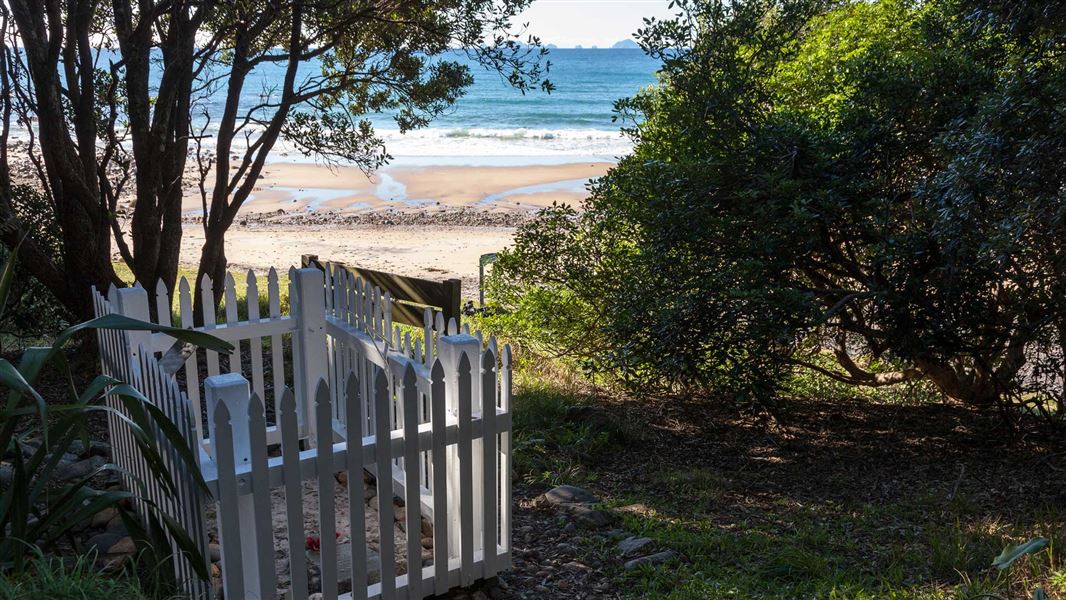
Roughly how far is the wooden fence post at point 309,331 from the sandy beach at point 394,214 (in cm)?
876

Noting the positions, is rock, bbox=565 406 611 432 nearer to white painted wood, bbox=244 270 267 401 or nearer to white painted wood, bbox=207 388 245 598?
white painted wood, bbox=244 270 267 401

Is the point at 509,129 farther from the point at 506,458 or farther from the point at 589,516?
the point at 506,458

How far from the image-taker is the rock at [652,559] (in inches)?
172

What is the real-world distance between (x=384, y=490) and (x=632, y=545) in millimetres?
1541

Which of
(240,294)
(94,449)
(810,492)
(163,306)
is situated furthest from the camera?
(240,294)

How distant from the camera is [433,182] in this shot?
2988cm

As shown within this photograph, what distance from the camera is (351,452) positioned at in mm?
3572

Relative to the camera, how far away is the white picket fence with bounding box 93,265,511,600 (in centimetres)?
334

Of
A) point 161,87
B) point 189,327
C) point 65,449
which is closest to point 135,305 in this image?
point 189,327

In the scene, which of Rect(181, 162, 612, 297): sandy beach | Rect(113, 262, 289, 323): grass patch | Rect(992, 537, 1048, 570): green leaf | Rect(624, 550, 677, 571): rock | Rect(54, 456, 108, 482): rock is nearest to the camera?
Rect(992, 537, 1048, 570): green leaf

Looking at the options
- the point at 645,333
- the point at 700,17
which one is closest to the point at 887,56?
the point at 700,17

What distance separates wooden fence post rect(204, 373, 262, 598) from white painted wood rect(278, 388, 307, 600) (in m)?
0.12

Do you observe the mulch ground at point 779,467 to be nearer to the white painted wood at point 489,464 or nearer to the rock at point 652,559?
the rock at point 652,559

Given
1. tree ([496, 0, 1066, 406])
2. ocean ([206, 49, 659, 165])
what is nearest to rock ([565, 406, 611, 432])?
tree ([496, 0, 1066, 406])
